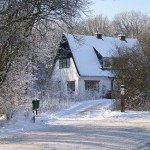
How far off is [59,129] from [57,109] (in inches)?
474

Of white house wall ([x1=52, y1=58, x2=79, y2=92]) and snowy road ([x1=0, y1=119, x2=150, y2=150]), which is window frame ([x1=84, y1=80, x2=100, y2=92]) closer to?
white house wall ([x1=52, y1=58, x2=79, y2=92])

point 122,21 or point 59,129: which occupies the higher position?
point 122,21

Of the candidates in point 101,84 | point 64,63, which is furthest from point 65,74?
point 101,84

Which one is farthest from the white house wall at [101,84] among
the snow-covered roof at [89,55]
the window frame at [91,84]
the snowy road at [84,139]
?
the snowy road at [84,139]

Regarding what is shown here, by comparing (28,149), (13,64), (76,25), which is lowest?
(28,149)

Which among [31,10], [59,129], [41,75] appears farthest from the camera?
[41,75]

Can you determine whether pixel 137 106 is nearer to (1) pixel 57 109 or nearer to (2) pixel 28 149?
(1) pixel 57 109

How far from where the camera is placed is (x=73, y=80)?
47188 millimetres

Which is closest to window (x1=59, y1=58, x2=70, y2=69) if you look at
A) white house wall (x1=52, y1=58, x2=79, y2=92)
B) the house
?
the house

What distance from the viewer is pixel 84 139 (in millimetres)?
12883

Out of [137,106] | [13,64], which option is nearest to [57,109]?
[137,106]

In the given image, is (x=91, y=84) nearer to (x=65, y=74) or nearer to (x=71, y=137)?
(x=65, y=74)

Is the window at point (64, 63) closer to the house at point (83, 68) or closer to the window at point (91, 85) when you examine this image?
the house at point (83, 68)

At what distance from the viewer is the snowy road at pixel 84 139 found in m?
11.4
